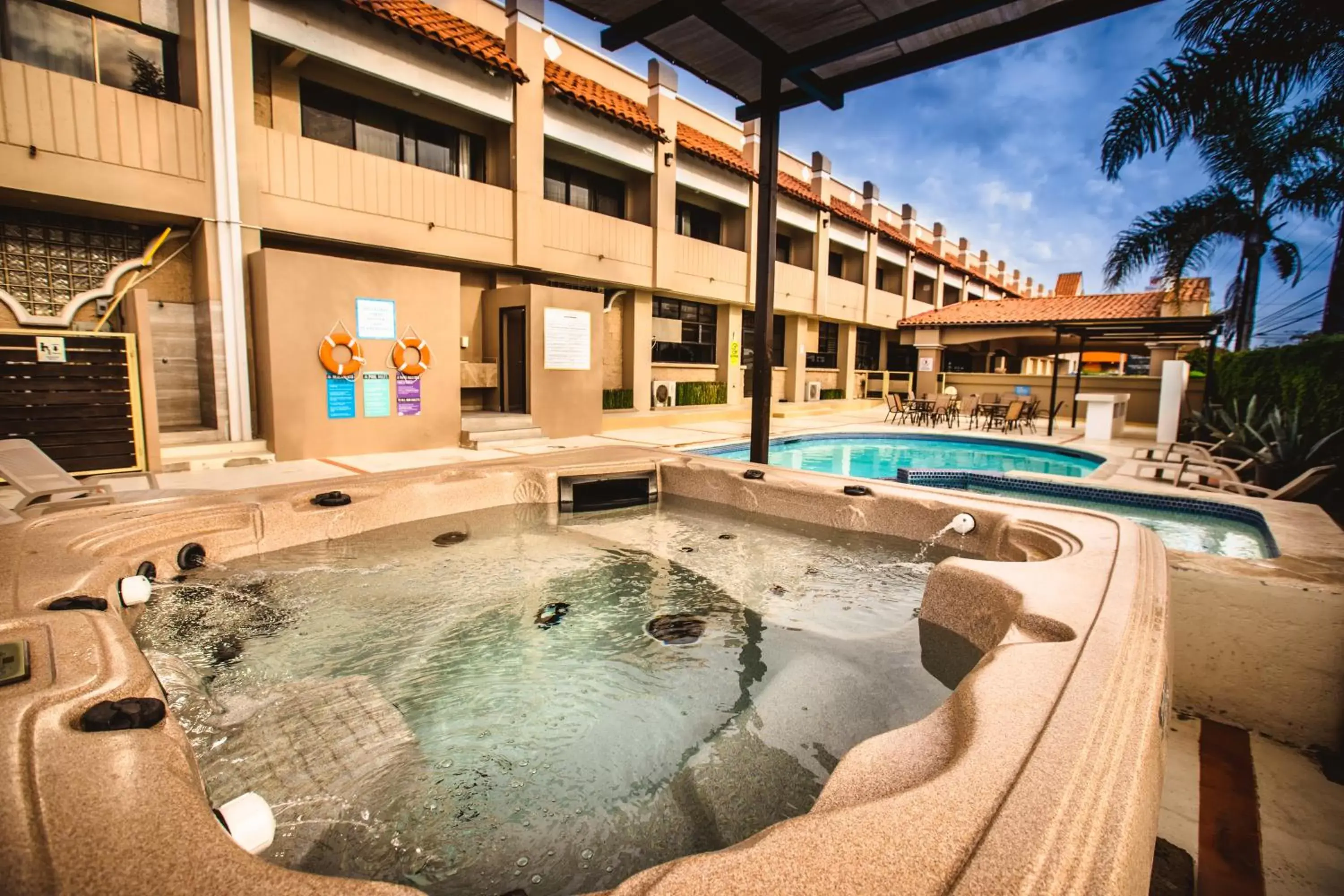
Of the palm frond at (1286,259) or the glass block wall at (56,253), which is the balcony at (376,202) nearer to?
the glass block wall at (56,253)

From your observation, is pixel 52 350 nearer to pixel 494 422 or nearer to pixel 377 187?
pixel 377 187

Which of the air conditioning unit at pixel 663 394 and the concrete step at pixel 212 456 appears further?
the air conditioning unit at pixel 663 394

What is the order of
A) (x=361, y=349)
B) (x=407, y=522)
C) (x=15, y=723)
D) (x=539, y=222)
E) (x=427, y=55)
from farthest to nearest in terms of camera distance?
(x=539, y=222)
(x=427, y=55)
(x=361, y=349)
(x=407, y=522)
(x=15, y=723)

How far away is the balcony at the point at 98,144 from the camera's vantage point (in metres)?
6.04

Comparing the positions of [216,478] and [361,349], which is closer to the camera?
[216,478]

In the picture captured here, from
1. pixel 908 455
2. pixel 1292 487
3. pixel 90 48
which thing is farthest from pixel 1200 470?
pixel 90 48

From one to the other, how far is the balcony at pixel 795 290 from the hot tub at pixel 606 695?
11.5 meters

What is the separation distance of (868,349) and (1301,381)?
1379cm

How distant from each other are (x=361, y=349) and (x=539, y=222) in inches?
157

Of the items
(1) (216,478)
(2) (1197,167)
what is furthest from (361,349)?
(2) (1197,167)

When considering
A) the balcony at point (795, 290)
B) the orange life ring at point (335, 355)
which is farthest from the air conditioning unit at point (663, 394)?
the orange life ring at point (335, 355)

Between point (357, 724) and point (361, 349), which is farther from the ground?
point (361, 349)

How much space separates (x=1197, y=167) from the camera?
11859 millimetres

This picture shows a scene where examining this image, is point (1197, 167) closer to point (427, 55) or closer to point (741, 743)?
point (427, 55)
